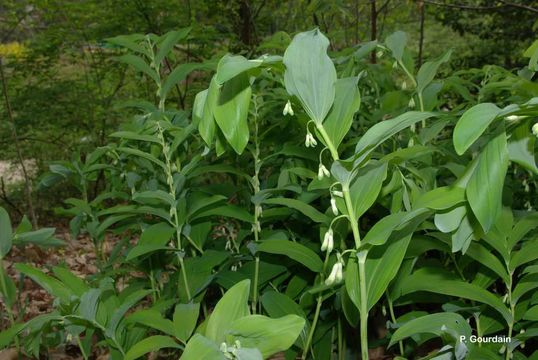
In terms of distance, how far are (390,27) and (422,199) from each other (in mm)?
5985

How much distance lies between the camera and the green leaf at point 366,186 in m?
0.99

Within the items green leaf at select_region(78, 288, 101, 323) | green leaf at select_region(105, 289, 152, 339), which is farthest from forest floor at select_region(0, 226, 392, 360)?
green leaf at select_region(78, 288, 101, 323)

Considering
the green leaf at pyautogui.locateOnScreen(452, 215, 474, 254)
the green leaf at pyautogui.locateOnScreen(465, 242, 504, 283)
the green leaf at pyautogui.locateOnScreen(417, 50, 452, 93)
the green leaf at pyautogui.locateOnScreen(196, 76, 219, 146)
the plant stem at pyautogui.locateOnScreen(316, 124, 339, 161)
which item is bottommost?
the green leaf at pyautogui.locateOnScreen(465, 242, 504, 283)

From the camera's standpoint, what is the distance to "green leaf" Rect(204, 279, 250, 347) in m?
0.91

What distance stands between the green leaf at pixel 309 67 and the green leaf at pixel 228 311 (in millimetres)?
348

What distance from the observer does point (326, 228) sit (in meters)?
1.36

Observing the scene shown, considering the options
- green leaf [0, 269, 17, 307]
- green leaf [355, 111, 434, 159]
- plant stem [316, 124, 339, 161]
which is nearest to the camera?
green leaf [355, 111, 434, 159]

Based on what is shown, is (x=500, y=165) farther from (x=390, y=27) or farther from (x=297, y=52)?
(x=390, y=27)

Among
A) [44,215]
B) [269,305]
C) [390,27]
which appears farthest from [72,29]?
[269,305]

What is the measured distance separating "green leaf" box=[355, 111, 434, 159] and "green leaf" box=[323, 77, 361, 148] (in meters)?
0.09

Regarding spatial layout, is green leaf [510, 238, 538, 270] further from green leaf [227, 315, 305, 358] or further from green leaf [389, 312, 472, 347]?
green leaf [227, 315, 305, 358]

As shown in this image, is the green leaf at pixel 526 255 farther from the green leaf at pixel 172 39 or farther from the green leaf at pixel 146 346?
the green leaf at pixel 172 39

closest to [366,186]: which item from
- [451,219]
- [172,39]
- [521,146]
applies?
[451,219]

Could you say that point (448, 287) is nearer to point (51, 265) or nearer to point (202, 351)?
point (202, 351)
